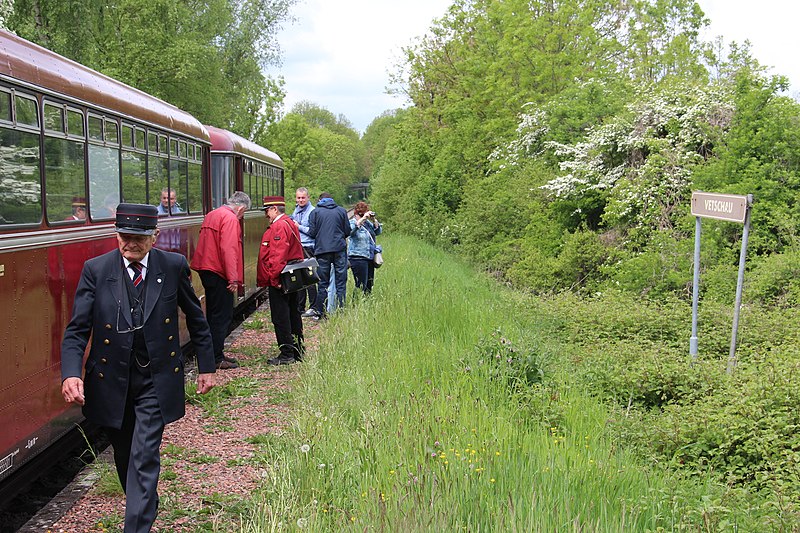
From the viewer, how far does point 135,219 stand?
15.9 ft

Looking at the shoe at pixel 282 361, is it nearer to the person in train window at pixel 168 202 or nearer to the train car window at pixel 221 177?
the person in train window at pixel 168 202

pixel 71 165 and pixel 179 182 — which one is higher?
pixel 71 165

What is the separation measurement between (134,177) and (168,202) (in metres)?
1.67

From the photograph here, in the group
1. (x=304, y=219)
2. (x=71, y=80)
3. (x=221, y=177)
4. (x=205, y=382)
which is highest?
(x=71, y=80)

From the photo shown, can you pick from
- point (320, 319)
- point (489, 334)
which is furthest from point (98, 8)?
point (489, 334)

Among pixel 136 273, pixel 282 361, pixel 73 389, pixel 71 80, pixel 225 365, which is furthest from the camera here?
pixel 282 361

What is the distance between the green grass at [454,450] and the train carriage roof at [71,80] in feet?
A: 10.1

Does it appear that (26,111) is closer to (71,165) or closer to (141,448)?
(71,165)

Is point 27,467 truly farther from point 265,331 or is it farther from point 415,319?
point 265,331

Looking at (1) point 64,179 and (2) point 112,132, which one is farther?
(2) point 112,132

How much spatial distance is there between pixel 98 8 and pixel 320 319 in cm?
2105

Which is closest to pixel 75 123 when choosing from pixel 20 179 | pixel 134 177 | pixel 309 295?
pixel 20 179

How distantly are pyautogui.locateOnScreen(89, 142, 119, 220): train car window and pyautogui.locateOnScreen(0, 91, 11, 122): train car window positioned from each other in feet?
5.41

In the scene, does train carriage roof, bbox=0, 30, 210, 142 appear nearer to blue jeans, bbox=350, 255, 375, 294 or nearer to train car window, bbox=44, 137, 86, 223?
train car window, bbox=44, 137, 86, 223
